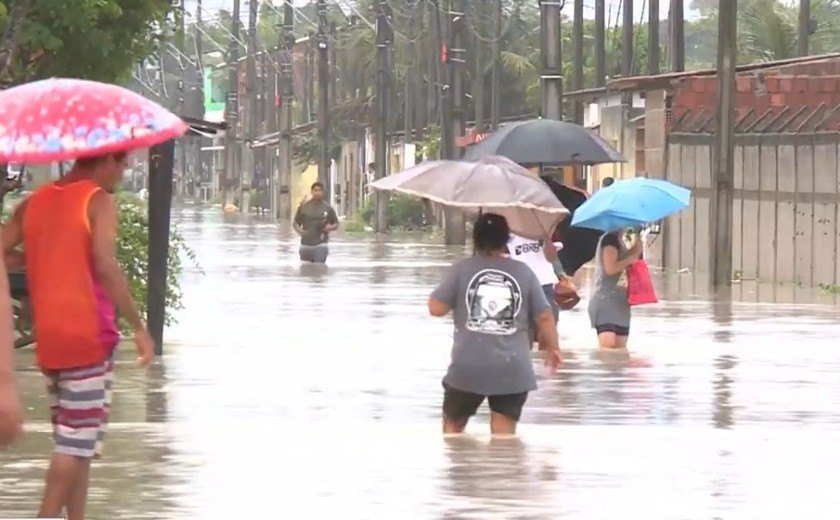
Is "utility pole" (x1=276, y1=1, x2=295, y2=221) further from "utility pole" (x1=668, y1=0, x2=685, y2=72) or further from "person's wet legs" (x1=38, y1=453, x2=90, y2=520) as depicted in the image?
"person's wet legs" (x1=38, y1=453, x2=90, y2=520)

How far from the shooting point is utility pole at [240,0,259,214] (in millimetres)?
105062

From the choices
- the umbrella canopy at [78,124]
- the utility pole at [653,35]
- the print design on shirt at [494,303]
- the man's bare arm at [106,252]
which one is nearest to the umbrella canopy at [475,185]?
the print design on shirt at [494,303]

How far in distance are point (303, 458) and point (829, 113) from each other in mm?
25820

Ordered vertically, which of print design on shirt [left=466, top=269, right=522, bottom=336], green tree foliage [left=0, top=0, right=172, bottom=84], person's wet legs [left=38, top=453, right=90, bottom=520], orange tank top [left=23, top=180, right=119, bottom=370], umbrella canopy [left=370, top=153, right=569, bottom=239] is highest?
green tree foliage [left=0, top=0, right=172, bottom=84]

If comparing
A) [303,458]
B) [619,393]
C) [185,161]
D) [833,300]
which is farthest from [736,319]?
[185,161]

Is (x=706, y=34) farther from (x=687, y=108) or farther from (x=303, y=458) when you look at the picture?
(x=303, y=458)

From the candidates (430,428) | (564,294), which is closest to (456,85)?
(564,294)

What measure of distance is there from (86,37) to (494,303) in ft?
23.9

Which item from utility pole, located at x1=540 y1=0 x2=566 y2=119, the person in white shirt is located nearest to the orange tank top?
the person in white shirt

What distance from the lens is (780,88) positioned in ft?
133

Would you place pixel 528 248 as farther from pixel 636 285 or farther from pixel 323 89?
pixel 323 89

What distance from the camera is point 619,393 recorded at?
17.8 metres

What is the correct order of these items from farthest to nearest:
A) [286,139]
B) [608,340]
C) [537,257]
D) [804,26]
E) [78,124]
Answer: [286,139] < [804,26] < [608,340] < [537,257] < [78,124]

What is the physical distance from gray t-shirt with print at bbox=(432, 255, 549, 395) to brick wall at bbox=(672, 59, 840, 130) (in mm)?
23731
